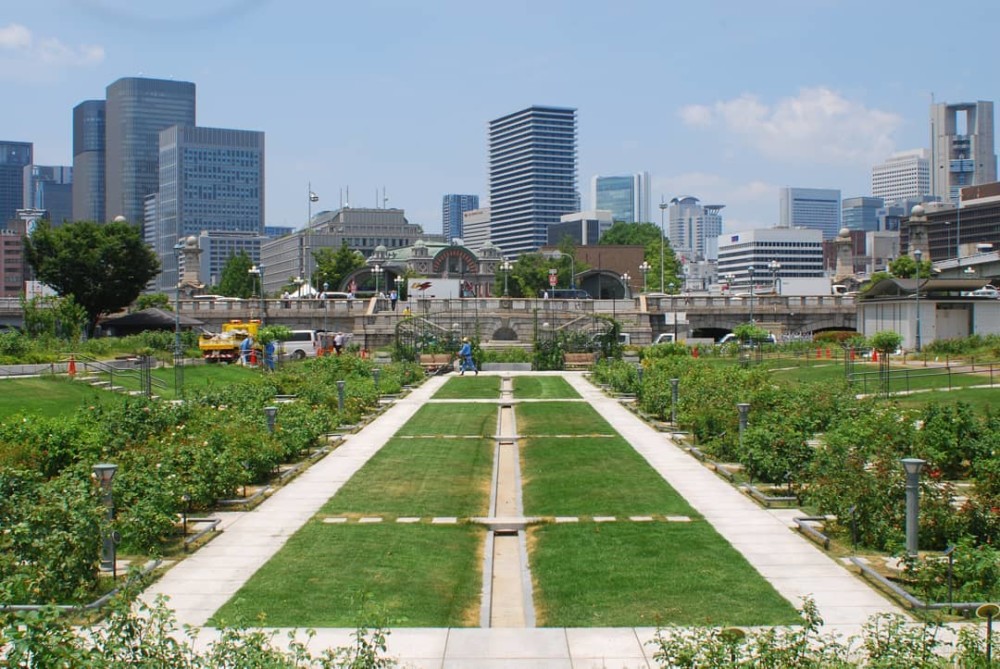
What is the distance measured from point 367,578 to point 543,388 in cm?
3332

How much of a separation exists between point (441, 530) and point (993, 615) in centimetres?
892

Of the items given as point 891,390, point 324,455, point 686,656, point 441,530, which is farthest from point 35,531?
point 891,390

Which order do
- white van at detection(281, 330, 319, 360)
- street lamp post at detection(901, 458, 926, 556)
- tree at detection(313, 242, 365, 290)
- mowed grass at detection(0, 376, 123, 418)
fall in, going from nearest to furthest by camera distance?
street lamp post at detection(901, 458, 926, 556) → mowed grass at detection(0, 376, 123, 418) → white van at detection(281, 330, 319, 360) → tree at detection(313, 242, 365, 290)

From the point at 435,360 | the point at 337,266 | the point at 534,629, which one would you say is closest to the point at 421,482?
the point at 534,629

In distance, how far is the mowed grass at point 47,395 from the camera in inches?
1224

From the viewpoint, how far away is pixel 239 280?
162 m

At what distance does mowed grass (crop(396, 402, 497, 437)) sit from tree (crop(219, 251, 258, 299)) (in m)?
126

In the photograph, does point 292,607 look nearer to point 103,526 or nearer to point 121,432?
point 103,526

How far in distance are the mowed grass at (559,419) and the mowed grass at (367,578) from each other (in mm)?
13237

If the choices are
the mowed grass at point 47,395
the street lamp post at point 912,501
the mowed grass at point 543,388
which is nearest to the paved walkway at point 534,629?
the street lamp post at point 912,501

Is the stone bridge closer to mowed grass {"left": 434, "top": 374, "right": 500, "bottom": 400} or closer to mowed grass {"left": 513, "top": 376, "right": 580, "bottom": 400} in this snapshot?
mowed grass {"left": 434, "top": 374, "right": 500, "bottom": 400}

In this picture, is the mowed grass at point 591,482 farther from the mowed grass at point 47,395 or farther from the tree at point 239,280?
the tree at point 239,280

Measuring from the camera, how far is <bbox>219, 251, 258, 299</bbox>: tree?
16100 cm

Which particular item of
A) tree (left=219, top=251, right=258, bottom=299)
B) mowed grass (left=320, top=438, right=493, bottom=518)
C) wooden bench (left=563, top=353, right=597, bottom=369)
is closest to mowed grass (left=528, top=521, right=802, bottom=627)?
mowed grass (left=320, top=438, right=493, bottom=518)
